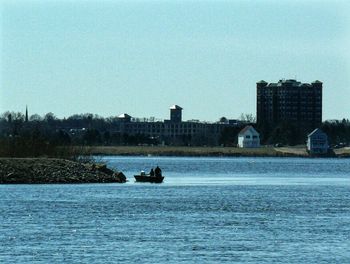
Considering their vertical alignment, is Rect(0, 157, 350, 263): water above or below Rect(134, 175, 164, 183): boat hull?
below

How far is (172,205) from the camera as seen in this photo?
7606cm

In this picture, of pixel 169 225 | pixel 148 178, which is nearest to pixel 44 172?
pixel 148 178

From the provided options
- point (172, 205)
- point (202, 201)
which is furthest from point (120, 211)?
point (202, 201)

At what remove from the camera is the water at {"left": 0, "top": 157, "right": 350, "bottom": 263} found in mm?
48500

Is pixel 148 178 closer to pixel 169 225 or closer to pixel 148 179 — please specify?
pixel 148 179

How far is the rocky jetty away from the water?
3.73m

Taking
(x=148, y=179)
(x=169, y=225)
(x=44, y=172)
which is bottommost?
(x=169, y=225)

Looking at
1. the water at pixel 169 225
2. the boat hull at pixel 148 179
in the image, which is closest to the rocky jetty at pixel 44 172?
the water at pixel 169 225

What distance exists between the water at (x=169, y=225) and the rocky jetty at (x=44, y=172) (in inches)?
147

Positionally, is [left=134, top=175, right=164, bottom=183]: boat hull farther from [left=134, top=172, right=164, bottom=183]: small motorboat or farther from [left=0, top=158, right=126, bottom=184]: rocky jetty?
[left=0, top=158, right=126, bottom=184]: rocky jetty

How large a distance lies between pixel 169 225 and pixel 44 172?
4105cm

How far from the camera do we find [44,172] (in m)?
101

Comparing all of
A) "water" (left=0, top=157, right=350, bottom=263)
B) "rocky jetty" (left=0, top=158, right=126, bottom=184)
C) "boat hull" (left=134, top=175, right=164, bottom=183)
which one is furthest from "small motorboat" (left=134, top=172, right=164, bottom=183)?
"water" (left=0, top=157, right=350, bottom=263)

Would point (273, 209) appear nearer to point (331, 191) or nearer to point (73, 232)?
point (73, 232)
